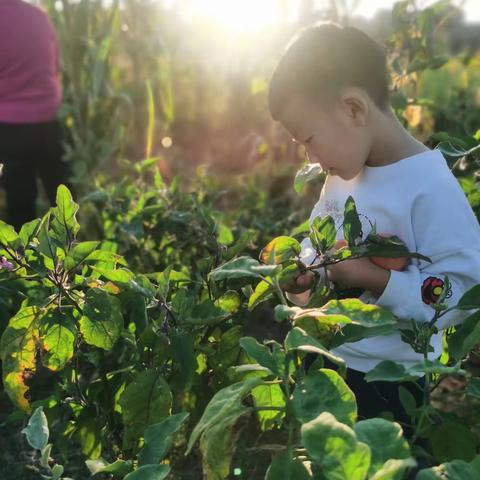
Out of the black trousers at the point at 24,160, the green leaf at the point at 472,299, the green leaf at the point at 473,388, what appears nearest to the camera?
the green leaf at the point at 473,388

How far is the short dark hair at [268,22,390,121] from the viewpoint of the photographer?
1.31m

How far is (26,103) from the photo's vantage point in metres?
3.25

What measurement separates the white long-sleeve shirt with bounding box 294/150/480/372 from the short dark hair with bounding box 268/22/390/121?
156 millimetres

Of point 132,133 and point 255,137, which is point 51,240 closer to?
point 255,137

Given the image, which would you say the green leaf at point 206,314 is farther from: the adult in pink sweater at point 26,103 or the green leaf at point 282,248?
the adult in pink sweater at point 26,103

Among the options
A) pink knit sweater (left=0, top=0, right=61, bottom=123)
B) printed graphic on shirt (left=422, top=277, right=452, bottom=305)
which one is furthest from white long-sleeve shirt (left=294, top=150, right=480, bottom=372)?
pink knit sweater (left=0, top=0, right=61, bottom=123)

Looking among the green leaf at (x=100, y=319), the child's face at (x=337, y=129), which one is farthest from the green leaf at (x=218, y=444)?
the child's face at (x=337, y=129)

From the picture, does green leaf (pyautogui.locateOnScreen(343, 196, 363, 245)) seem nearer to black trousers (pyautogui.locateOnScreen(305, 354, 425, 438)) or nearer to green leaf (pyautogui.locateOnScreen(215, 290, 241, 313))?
green leaf (pyautogui.locateOnScreen(215, 290, 241, 313))

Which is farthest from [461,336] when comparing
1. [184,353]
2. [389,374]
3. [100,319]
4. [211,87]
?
[211,87]

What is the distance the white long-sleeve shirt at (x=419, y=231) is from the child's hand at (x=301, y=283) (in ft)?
0.12

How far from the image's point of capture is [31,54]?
3.16 metres

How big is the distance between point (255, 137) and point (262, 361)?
127 inches

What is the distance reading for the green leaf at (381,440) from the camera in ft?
2.41

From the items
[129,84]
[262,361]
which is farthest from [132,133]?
[262,361]
